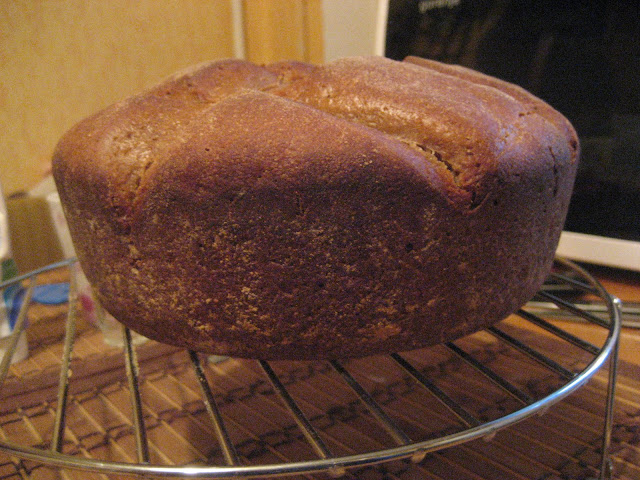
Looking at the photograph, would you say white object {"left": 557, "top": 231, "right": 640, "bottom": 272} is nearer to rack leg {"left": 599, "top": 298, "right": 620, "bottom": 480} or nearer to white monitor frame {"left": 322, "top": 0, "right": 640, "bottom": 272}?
white monitor frame {"left": 322, "top": 0, "right": 640, "bottom": 272}

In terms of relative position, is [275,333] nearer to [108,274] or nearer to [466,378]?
[108,274]

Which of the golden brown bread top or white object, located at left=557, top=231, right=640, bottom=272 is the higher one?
the golden brown bread top

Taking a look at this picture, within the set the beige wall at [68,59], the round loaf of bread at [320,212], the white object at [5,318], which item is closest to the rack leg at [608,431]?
the round loaf of bread at [320,212]

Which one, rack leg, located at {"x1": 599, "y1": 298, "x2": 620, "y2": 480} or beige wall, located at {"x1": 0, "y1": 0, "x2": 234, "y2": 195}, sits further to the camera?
beige wall, located at {"x1": 0, "y1": 0, "x2": 234, "y2": 195}

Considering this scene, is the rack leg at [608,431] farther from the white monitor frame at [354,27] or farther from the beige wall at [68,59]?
the beige wall at [68,59]

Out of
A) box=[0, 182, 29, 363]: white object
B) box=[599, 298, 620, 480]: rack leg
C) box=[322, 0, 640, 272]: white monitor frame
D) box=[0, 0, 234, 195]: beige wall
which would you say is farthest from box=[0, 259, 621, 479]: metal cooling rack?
box=[0, 0, 234, 195]: beige wall

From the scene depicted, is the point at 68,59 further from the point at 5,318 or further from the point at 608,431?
the point at 608,431

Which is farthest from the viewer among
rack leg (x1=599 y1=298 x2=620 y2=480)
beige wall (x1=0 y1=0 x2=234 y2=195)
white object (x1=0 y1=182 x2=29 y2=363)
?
beige wall (x1=0 y1=0 x2=234 y2=195)
